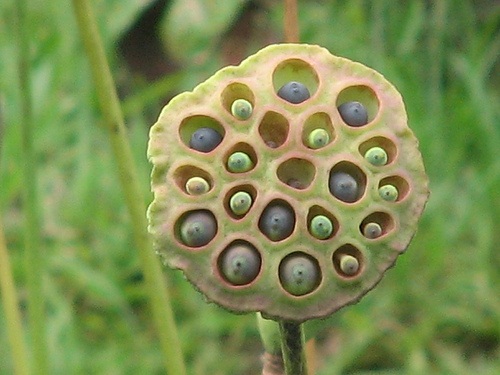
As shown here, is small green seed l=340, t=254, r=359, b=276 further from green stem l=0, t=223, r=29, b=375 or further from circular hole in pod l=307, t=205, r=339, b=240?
green stem l=0, t=223, r=29, b=375

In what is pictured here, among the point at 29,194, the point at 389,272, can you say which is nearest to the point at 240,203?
the point at 29,194

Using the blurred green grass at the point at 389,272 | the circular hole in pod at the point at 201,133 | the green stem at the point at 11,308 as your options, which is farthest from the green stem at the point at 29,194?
the blurred green grass at the point at 389,272

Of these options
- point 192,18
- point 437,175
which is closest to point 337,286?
point 437,175

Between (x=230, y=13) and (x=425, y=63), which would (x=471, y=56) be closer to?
(x=425, y=63)

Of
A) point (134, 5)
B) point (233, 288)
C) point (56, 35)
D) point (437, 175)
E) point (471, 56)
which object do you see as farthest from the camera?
point (134, 5)

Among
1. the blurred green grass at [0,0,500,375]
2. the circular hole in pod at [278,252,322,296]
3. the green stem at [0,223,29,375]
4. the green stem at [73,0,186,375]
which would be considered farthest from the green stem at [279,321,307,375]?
the blurred green grass at [0,0,500,375]
